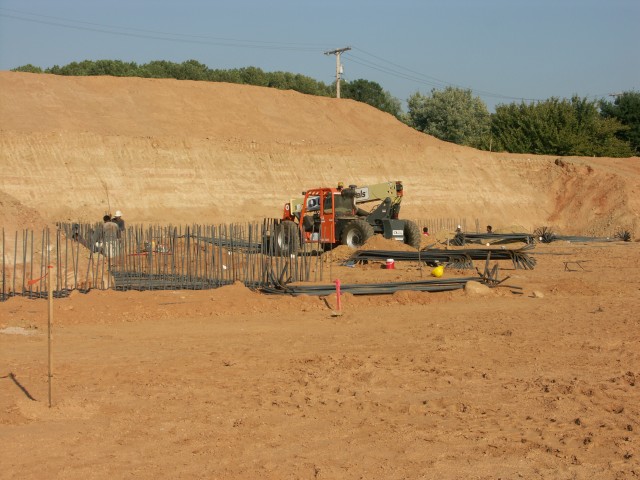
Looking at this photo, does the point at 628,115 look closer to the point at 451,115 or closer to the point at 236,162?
the point at 451,115

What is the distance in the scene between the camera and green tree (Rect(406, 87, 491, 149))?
58.9 metres

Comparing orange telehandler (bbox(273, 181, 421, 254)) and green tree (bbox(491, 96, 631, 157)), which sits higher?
green tree (bbox(491, 96, 631, 157))

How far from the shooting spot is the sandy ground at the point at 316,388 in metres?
5.71

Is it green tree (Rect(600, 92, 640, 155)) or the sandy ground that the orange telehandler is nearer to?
the sandy ground

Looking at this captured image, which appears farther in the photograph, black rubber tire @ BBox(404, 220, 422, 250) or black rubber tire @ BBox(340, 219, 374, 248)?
black rubber tire @ BBox(404, 220, 422, 250)

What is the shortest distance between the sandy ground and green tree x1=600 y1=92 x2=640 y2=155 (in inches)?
1988

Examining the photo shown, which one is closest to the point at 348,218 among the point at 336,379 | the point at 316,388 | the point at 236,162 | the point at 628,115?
the point at 236,162

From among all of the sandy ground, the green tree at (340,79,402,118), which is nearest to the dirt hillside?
the sandy ground

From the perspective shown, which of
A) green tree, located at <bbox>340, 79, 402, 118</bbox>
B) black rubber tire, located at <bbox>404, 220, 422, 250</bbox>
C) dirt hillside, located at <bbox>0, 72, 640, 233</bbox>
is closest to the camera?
black rubber tire, located at <bbox>404, 220, 422, 250</bbox>

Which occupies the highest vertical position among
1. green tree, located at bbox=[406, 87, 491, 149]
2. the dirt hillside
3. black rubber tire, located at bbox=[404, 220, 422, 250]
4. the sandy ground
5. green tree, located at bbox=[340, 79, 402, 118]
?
green tree, located at bbox=[340, 79, 402, 118]

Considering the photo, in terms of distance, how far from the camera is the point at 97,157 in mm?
30453

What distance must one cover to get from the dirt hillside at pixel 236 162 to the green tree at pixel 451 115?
13.8 meters

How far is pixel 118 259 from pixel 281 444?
10787 millimetres

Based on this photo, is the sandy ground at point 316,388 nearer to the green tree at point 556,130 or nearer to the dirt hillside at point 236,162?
the dirt hillside at point 236,162
